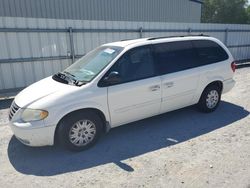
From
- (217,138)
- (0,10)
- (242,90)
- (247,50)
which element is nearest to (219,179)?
(217,138)

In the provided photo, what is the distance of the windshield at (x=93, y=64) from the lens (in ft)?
13.7

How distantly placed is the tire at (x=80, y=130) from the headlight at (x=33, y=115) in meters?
0.30

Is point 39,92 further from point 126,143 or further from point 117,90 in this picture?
→ point 126,143

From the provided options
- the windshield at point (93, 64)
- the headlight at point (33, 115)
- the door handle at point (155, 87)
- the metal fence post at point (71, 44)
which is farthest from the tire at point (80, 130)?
the metal fence post at point (71, 44)

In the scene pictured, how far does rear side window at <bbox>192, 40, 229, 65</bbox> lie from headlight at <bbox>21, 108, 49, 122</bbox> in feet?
11.0

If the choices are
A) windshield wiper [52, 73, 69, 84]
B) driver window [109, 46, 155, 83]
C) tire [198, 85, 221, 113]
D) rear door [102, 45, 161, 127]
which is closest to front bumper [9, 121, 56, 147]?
windshield wiper [52, 73, 69, 84]

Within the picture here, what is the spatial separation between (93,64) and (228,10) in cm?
3179

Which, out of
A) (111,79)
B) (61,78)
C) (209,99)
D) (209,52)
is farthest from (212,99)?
(61,78)

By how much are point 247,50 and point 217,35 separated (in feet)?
9.49

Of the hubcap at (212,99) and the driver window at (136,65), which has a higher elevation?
the driver window at (136,65)

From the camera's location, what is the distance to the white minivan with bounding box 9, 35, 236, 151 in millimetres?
3713

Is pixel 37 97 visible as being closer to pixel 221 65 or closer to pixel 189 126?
pixel 189 126

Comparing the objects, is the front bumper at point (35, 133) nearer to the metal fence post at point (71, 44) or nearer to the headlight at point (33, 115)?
the headlight at point (33, 115)

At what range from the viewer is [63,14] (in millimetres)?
11320
